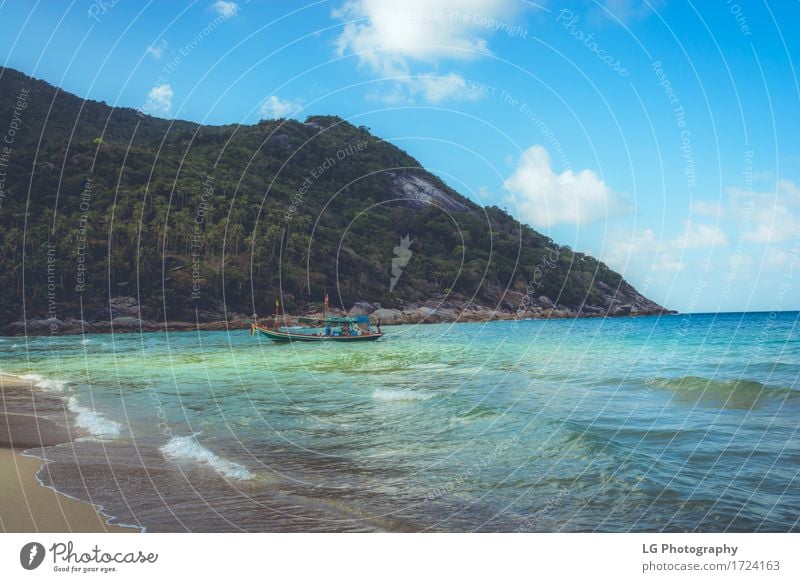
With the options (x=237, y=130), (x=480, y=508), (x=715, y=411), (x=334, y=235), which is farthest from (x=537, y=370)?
(x=237, y=130)

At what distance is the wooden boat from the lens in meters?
47.4

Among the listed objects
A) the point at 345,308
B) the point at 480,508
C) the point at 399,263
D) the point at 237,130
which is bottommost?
the point at 480,508

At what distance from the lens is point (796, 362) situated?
26328mm

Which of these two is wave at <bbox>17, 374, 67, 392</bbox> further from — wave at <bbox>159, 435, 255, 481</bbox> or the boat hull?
the boat hull

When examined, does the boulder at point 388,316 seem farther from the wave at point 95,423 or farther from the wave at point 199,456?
the wave at point 199,456

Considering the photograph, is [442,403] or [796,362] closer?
[442,403]

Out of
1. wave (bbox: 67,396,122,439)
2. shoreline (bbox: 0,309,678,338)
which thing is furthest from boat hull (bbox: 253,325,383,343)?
wave (bbox: 67,396,122,439)

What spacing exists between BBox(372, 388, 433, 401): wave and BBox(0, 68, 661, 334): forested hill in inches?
1876

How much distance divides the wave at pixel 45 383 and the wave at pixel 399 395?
10.9 m

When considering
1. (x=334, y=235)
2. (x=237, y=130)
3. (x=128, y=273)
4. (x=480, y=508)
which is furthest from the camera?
(x=237, y=130)

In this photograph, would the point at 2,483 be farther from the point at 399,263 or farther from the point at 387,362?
the point at 399,263

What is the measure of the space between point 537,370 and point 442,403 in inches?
433

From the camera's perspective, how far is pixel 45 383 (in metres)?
20.9

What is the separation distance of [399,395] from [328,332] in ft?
102
